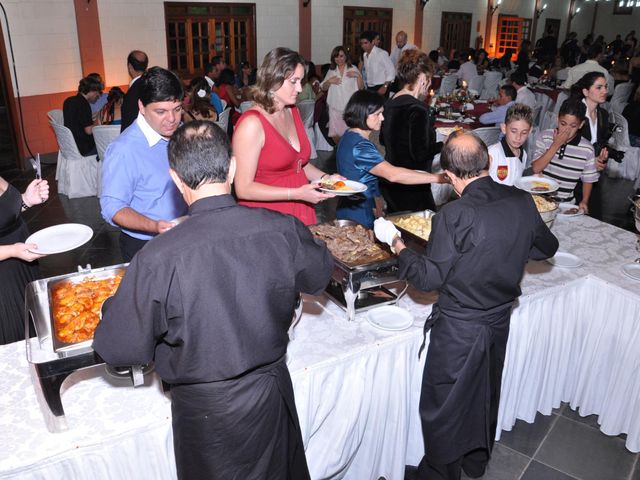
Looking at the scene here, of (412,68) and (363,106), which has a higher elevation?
(412,68)

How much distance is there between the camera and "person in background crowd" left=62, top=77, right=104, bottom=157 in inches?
211

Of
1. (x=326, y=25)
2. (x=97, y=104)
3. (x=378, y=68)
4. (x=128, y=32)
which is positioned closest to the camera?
(x=97, y=104)

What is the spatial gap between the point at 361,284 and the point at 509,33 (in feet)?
51.2

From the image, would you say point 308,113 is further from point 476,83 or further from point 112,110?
point 476,83

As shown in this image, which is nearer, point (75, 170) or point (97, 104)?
point (75, 170)

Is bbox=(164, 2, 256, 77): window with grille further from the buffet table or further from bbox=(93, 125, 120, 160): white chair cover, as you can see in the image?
the buffet table

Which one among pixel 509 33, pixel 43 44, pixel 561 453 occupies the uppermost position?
pixel 509 33

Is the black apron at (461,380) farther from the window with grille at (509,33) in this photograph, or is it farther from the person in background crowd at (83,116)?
the window with grille at (509,33)

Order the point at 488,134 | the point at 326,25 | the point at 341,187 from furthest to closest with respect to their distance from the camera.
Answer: the point at 326,25, the point at 488,134, the point at 341,187

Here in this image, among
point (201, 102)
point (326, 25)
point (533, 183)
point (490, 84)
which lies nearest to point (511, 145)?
point (533, 183)

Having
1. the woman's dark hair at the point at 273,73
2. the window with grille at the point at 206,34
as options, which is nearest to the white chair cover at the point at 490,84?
the window with grille at the point at 206,34

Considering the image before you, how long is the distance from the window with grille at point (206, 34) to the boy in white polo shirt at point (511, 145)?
664 cm

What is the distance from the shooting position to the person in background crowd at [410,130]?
Result: 3012 millimetres

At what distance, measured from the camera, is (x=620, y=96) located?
7320 mm
